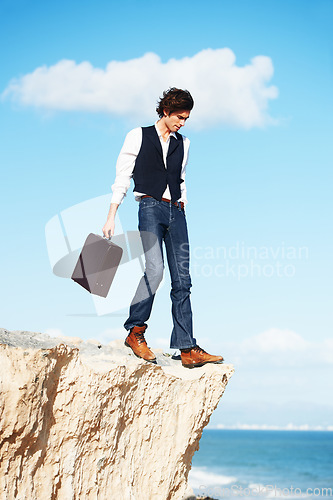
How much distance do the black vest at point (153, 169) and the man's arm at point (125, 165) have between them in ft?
0.16

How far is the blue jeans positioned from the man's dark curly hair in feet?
3.07

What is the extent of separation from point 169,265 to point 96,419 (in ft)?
5.69

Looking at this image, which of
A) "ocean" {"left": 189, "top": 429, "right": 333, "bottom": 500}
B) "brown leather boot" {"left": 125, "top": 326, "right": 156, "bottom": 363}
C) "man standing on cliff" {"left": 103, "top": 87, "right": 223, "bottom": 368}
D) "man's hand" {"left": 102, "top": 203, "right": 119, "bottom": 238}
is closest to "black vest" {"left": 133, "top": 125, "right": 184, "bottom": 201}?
"man standing on cliff" {"left": 103, "top": 87, "right": 223, "bottom": 368}

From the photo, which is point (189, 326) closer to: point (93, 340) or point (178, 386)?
point (178, 386)

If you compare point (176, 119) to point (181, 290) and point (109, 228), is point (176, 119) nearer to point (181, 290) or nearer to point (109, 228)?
point (109, 228)

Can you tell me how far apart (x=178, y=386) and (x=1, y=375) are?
1.88m

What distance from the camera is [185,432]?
17.7ft

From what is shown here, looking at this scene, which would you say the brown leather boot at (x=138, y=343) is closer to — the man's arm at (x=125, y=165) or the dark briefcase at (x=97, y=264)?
the dark briefcase at (x=97, y=264)

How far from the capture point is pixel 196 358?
5652 mm

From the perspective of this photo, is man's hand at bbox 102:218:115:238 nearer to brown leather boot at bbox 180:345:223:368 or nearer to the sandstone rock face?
the sandstone rock face

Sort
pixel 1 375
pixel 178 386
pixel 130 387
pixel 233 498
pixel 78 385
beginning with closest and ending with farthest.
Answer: pixel 1 375 < pixel 78 385 < pixel 130 387 < pixel 178 386 < pixel 233 498

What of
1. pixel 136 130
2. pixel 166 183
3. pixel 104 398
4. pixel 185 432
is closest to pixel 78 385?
pixel 104 398

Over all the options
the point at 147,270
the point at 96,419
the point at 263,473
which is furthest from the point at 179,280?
the point at 263,473

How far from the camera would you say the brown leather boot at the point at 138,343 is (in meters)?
5.39
